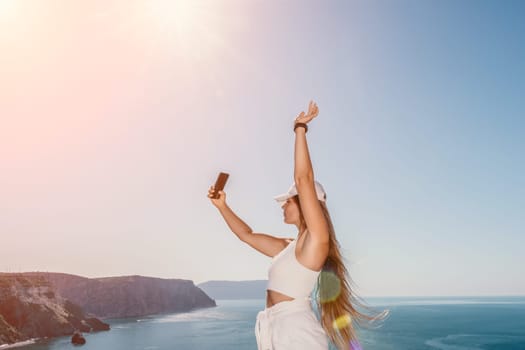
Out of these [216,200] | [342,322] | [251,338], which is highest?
[216,200]

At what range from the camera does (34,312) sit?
105688mm

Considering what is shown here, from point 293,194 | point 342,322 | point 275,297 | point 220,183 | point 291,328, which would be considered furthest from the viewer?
point 220,183

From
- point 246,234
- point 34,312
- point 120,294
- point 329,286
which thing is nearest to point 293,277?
point 329,286

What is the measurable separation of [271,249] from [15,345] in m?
111

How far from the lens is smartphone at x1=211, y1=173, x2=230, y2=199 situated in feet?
10.5

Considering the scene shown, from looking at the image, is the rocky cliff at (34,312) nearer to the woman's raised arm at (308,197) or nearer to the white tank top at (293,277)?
the white tank top at (293,277)

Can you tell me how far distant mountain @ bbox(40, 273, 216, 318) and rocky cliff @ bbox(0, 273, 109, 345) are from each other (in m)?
34.0

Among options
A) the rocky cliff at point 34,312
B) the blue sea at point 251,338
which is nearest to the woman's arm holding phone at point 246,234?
the blue sea at point 251,338

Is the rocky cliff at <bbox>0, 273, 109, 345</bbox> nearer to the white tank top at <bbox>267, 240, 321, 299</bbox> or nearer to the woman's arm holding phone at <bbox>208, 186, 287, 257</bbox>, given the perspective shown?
the woman's arm holding phone at <bbox>208, 186, 287, 257</bbox>

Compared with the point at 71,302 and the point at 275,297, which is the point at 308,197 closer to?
the point at 275,297

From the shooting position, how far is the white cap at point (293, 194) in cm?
245

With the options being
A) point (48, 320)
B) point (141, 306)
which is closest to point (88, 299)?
point (141, 306)

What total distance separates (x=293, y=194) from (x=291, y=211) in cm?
14

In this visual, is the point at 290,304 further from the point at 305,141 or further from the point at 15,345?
the point at 15,345
